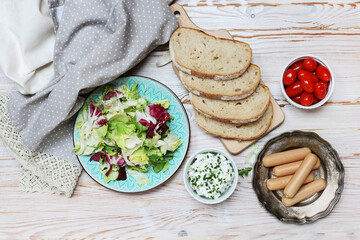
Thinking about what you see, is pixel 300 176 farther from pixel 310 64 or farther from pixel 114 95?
pixel 114 95

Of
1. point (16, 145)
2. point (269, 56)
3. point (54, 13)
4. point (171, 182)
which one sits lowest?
point (171, 182)

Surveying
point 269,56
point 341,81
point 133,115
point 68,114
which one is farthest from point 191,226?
point 341,81

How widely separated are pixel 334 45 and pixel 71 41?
4.50ft

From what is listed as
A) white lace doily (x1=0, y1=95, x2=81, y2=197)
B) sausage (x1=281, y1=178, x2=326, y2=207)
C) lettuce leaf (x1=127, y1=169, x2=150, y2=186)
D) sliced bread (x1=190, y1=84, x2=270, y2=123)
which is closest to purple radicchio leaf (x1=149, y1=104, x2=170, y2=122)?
sliced bread (x1=190, y1=84, x2=270, y2=123)

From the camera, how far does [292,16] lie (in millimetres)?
1858

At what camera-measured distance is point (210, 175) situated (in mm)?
1687

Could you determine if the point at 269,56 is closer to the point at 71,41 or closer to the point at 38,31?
the point at 71,41

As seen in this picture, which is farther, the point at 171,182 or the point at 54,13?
the point at 171,182

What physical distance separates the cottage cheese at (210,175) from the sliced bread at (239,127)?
13 centimetres

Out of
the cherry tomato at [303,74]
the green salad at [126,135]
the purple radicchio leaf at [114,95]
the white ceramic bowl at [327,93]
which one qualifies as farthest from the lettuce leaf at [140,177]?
the cherry tomato at [303,74]

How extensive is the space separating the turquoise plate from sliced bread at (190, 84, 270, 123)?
0.10m

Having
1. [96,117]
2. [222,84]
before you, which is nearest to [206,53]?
[222,84]

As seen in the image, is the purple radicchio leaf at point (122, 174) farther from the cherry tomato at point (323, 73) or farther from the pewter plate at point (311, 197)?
the cherry tomato at point (323, 73)

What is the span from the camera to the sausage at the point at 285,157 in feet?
5.61
